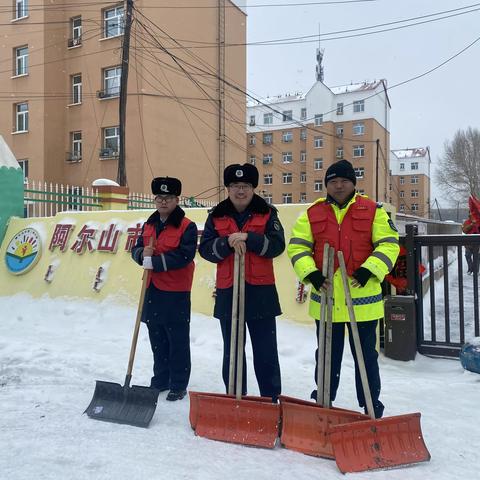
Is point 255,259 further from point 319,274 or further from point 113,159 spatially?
point 113,159

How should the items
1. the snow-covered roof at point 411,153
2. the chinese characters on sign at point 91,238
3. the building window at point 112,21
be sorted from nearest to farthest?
the chinese characters on sign at point 91,238 → the building window at point 112,21 → the snow-covered roof at point 411,153

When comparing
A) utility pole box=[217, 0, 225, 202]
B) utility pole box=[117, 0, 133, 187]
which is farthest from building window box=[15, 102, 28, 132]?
utility pole box=[117, 0, 133, 187]

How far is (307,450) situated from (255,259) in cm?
123

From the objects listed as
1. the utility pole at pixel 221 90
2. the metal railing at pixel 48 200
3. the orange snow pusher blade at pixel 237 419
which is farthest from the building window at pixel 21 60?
the orange snow pusher blade at pixel 237 419

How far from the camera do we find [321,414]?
2873 mm

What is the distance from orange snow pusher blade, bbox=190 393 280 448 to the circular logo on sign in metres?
5.31

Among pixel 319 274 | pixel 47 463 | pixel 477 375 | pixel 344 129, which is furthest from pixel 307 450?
pixel 344 129

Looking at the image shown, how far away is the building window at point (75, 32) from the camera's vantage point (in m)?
21.2

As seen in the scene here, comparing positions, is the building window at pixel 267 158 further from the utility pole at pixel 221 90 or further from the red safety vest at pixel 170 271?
the red safety vest at pixel 170 271

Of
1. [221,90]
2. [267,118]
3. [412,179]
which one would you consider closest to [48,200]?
[221,90]

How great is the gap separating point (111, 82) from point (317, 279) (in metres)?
19.6

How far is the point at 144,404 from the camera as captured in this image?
11.0 ft

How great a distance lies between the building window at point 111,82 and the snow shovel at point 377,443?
19.5 m

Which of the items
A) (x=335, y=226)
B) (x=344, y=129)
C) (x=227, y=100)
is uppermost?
(x=344, y=129)
